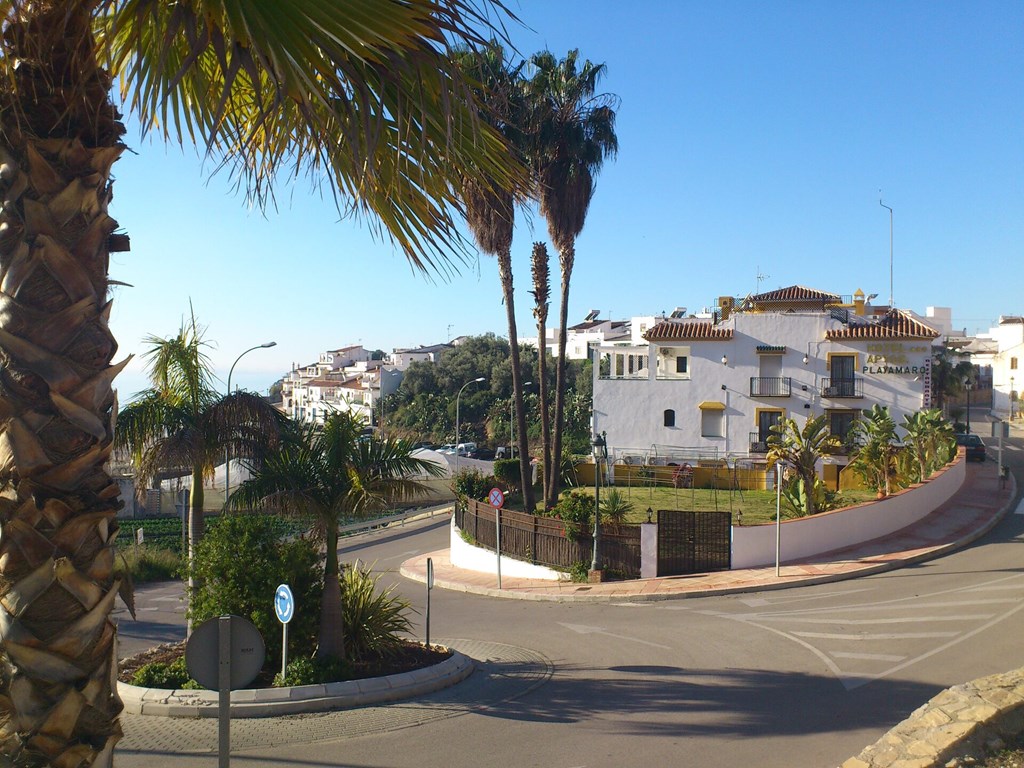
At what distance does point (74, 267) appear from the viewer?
3389mm

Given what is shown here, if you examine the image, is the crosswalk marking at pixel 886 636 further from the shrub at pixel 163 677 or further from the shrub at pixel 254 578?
the shrub at pixel 163 677

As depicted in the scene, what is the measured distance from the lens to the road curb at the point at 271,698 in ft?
37.3

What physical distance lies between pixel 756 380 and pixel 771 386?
2.52 feet

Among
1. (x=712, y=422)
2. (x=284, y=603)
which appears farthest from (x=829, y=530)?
(x=712, y=422)

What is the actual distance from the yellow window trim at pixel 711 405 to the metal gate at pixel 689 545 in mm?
22330

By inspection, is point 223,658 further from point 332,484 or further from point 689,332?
point 689,332

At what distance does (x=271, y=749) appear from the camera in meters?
10.1

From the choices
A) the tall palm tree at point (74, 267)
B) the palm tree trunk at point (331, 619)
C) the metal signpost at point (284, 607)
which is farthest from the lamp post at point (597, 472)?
the tall palm tree at point (74, 267)

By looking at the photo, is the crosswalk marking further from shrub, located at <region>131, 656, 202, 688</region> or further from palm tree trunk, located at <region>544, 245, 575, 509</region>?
palm tree trunk, located at <region>544, 245, 575, 509</region>

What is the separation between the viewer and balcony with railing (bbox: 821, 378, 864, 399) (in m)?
42.2

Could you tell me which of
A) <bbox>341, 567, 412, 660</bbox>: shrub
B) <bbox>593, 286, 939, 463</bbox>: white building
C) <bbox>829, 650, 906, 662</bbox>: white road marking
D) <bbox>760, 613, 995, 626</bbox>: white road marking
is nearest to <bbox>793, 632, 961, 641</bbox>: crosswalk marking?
<bbox>760, 613, 995, 626</bbox>: white road marking

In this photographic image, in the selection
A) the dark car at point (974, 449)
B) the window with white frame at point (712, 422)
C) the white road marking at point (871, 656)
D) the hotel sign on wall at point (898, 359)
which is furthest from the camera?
the window with white frame at point (712, 422)

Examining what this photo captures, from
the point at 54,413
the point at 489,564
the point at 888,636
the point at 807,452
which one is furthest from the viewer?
the point at 489,564

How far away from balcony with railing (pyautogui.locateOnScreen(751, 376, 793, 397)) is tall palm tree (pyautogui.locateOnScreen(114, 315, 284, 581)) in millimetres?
33283
